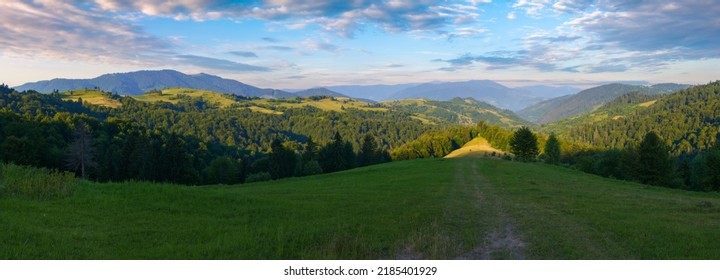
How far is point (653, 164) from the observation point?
6322 cm

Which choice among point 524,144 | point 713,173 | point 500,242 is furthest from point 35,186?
point 524,144

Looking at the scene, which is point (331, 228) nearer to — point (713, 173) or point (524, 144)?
point (713, 173)

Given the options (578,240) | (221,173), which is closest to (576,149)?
(221,173)

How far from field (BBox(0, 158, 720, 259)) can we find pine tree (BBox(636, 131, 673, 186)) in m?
48.2

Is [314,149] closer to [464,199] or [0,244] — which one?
[464,199]

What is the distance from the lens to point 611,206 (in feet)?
74.1

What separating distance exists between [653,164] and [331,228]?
6765 cm

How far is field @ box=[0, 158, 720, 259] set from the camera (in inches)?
471

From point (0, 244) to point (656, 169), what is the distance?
77124mm

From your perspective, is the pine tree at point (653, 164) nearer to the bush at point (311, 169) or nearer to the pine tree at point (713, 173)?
the pine tree at point (713, 173)

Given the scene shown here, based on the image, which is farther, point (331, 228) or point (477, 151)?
point (477, 151)

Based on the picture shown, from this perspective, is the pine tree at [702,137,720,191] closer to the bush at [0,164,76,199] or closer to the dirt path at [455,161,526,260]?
the dirt path at [455,161,526,260]

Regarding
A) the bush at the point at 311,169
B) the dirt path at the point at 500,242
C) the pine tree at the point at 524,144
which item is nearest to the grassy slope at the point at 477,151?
the pine tree at the point at 524,144

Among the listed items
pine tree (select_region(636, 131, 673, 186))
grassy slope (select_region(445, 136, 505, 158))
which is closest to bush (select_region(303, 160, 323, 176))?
grassy slope (select_region(445, 136, 505, 158))
